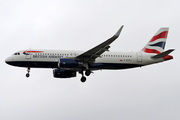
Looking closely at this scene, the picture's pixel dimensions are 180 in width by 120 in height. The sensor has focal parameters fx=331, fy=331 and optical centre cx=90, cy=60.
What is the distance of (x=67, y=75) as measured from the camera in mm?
44875

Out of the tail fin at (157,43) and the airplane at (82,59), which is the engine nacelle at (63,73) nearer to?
the airplane at (82,59)

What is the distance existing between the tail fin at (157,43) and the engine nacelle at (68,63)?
1099 cm

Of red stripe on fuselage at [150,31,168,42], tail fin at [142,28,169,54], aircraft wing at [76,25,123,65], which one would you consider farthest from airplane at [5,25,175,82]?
red stripe on fuselage at [150,31,168,42]

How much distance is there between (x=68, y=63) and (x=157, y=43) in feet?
47.4

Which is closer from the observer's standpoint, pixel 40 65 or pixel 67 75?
pixel 40 65

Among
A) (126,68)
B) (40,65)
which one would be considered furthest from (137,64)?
(40,65)

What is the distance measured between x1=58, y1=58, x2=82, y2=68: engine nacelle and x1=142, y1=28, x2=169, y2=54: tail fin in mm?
10989

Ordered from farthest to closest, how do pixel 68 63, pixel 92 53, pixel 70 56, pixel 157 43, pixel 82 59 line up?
pixel 157 43 → pixel 70 56 → pixel 82 59 → pixel 92 53 → pixel 68 63

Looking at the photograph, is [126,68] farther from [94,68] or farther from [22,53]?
[22,53]

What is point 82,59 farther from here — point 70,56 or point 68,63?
point 70,56

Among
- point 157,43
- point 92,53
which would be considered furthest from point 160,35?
point 92,53

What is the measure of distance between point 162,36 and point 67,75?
583 inches

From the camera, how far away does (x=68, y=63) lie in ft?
130

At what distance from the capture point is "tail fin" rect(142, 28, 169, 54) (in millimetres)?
46250
